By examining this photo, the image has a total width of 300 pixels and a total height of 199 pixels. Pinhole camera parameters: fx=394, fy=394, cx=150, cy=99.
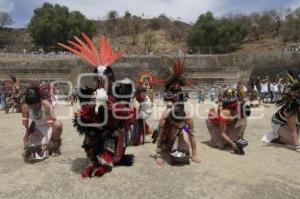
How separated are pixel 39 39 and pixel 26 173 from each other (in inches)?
1935

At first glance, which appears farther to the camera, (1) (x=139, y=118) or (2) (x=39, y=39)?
(2) (x=39, y=39)

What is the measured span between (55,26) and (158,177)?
4882 centimetres

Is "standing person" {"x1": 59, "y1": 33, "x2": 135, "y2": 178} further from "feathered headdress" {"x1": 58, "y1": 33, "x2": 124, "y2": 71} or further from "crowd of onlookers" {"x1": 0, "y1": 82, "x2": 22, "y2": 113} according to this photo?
"crowd of onlookers" {"x1": 0, "y1": 82, "x2": 22, "y2": 113}

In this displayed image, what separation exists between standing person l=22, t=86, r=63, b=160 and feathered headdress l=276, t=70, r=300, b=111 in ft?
13.6

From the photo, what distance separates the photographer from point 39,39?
5194 centimetres

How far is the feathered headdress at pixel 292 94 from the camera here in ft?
23.8

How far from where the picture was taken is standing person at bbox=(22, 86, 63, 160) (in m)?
5.92

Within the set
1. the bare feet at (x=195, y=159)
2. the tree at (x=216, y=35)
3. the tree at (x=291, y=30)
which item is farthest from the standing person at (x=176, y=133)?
the tree at (x=291, y=30)

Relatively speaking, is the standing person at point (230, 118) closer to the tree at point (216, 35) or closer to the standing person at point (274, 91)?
the standing person at point (274, 91)

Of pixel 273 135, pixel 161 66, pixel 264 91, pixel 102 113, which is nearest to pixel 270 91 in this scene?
pixel 264 91

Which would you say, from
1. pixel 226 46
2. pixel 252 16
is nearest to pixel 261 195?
pixel 226 46

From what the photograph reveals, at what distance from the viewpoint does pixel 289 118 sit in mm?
7320

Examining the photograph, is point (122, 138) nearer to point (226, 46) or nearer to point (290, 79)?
point (290, 79)

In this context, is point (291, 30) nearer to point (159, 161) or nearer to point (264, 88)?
point (264, 88)
